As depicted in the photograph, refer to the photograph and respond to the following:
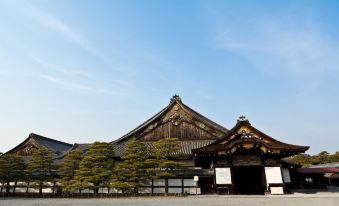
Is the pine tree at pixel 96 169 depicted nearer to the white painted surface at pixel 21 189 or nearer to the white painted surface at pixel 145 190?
the white painted surface at pixel 145 190

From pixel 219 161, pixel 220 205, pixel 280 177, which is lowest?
pixel 220 205

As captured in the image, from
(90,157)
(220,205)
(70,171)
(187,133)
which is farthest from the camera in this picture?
(187,133)

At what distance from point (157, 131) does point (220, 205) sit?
52.0 ft

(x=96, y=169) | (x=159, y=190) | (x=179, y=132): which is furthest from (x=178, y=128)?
(x=96, y=169)

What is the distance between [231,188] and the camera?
20.8m

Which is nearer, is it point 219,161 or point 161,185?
point 219,161

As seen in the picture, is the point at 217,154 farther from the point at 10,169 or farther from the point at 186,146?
the point at 10,169

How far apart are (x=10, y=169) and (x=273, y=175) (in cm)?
2419

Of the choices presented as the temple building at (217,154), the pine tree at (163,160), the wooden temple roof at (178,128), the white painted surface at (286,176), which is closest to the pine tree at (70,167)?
the temple building at (217,154)

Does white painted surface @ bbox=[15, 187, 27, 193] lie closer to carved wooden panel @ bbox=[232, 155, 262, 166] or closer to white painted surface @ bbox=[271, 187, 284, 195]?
carved wooden panel @ bbox=[232, 155, 262, 166]

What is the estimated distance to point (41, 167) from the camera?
24.6m

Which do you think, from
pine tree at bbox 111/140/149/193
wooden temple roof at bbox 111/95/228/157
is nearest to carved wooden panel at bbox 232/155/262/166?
wooden temple roof at bbox 111/95/228/157

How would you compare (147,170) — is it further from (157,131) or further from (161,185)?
(157,131)

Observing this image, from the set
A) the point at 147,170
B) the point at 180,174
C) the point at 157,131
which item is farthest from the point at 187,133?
the point at 147,170
